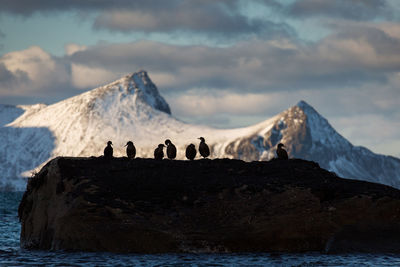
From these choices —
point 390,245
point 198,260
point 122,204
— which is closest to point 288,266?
point 198,260

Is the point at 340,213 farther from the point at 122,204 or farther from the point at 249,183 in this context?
the point at 122,204

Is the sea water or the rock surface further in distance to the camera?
the rock surface

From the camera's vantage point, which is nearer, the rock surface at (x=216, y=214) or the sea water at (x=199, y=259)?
the sea water at (x=199, y=259)

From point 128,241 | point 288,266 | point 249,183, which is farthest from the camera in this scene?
point 249,183

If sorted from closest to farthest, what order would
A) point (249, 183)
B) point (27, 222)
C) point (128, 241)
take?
1. point (128, 241)
2. point (249, 183)
3. point (27, 222)

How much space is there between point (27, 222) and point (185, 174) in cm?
943

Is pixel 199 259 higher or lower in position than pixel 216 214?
lower

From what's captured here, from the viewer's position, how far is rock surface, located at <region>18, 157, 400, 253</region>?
35.7m

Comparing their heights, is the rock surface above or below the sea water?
above

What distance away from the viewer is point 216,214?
36594 millimetres

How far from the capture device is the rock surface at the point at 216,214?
3572 centimetres

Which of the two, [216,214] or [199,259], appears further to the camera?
[216,214]

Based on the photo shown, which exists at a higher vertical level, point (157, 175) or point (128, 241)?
point (157, 175)

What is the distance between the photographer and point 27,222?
137 feet
